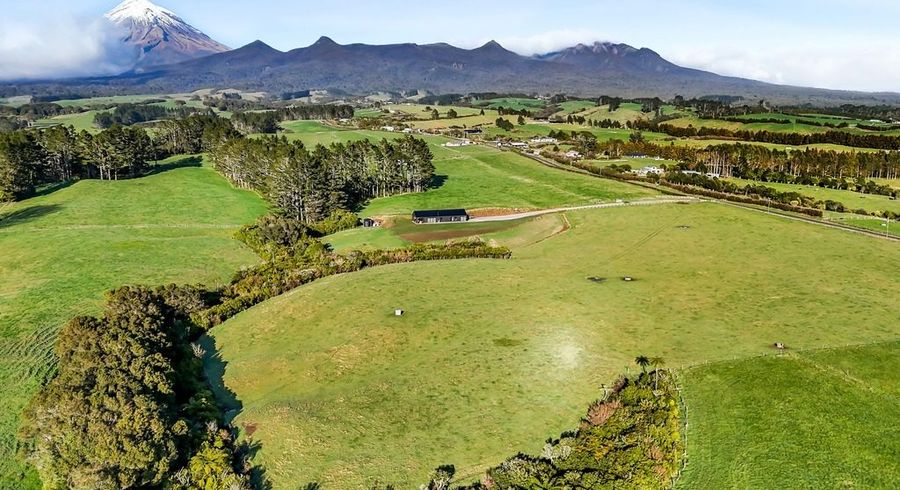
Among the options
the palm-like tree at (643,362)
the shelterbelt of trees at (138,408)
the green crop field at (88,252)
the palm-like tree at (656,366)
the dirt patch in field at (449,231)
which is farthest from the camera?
the dirt patch in field at (449,231)

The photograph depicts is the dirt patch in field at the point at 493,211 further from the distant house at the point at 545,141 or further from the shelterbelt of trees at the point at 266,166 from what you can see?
the distant house at the point at 545,141

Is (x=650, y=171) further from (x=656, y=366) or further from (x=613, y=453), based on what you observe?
(x=613, y=453)

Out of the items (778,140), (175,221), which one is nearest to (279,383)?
(175,221)

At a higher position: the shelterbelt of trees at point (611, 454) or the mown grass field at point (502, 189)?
the mown grass field at point (502, 189)

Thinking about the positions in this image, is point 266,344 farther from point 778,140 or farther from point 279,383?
point 778,140

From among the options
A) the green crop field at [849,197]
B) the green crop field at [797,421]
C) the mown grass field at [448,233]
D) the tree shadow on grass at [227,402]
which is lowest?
the tree shadow on grass at [227,402]

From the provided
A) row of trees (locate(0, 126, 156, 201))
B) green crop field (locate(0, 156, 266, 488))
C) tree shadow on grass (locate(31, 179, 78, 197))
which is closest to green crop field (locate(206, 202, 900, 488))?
green crop field (locate(0, 156, 266, 488))

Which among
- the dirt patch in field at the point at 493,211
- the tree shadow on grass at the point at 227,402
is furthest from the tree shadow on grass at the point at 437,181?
the tree shadow on grass at the point at 227,402
